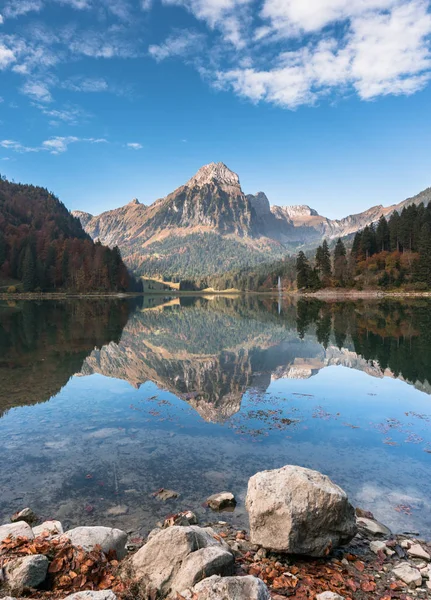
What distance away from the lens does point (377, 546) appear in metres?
8.96

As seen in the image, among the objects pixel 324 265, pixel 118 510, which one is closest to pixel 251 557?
pixel 118 510

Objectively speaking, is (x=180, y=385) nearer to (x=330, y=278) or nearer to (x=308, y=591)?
(x=308, y=591)

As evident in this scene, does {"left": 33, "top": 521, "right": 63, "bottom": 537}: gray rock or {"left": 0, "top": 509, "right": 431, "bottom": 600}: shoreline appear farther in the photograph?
{"left": 33, "top": 521, "right": 63, "bottom": 537}: gray rock

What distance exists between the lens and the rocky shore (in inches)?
259

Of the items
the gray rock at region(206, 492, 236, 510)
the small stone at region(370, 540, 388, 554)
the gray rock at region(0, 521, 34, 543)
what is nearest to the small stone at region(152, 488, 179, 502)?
the gray rock at region(206, 492, 236, 510)

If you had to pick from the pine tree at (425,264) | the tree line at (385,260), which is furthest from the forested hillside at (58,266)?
the pine tree at (425,264)

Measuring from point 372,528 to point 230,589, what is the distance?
556 cm

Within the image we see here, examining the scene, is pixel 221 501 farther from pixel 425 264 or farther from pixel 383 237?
pixel 383 237

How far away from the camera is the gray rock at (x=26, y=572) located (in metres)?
6.53

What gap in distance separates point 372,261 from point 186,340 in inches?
4869

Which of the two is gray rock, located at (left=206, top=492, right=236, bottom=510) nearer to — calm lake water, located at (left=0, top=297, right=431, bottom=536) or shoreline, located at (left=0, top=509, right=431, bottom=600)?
calm lake water, located at (left=0, top=297, right=431, bottom=536)

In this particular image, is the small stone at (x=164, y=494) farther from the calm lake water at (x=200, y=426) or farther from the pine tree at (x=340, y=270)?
the pine tree at (x=340, y=270)

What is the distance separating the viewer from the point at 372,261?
5871 inches

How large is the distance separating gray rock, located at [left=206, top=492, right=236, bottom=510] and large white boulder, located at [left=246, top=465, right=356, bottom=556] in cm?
232
